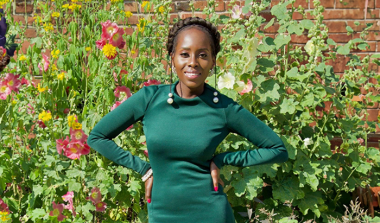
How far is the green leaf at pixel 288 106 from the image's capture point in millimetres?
2521

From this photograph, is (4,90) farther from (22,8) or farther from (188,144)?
(22,8)

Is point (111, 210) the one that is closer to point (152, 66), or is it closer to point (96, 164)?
point (96, 164)

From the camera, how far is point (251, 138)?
174 cm

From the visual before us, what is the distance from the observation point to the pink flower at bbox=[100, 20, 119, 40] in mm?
2420

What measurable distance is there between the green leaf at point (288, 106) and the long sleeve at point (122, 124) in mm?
969

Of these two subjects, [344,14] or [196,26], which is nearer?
[196,26]

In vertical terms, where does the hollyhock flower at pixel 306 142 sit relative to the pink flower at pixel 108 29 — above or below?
below

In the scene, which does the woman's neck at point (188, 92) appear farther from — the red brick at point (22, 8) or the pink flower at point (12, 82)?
the red brick at point (22, 8)

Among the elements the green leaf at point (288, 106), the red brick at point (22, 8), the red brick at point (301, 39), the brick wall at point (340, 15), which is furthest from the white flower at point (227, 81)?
the red brick at point (22, 8)

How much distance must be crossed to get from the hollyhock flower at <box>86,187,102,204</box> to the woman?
0.67 meters

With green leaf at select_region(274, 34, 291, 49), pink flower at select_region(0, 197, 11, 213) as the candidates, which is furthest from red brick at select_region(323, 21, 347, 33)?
pink flower at select_region(0, 197, 11, 213)

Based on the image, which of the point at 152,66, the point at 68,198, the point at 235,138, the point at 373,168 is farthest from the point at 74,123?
the point at 373,168

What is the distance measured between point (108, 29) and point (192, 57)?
0.93 meters

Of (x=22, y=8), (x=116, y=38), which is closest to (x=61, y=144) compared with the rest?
(x=116, y=38)
